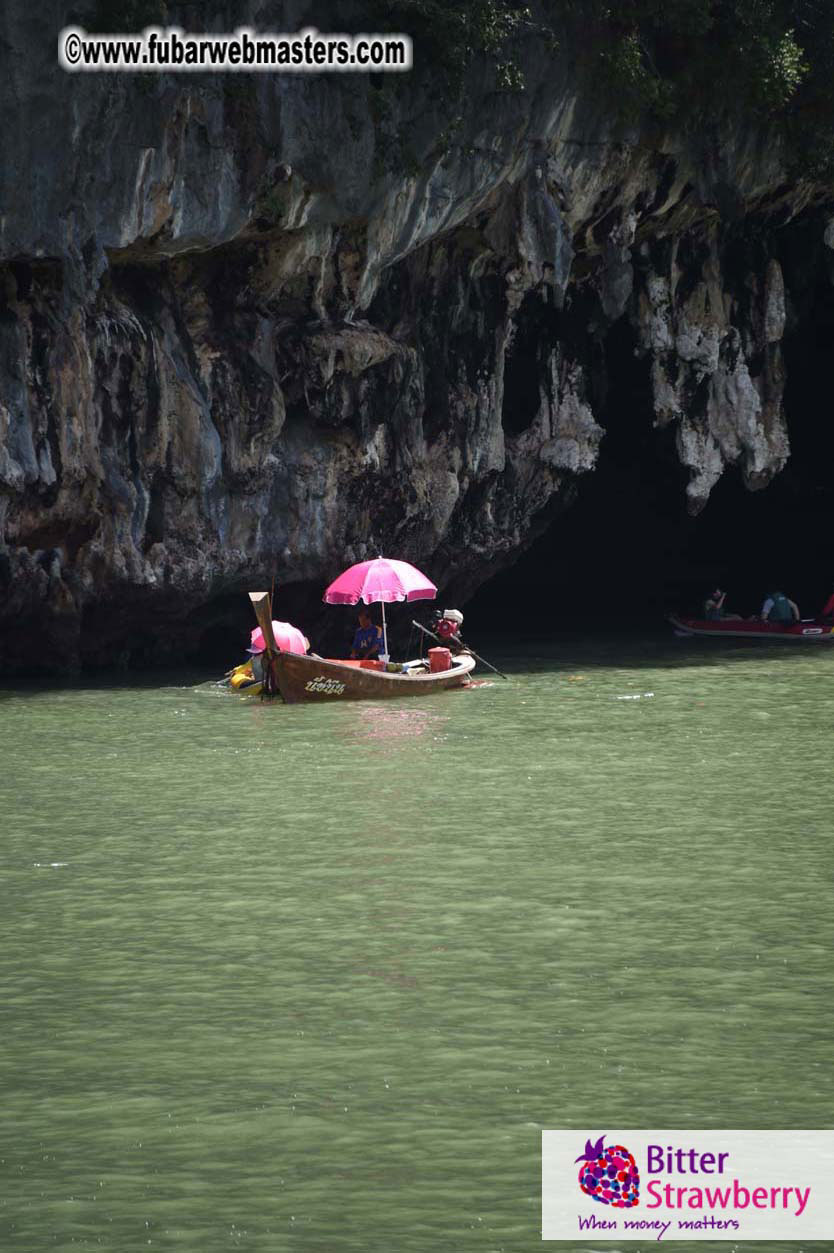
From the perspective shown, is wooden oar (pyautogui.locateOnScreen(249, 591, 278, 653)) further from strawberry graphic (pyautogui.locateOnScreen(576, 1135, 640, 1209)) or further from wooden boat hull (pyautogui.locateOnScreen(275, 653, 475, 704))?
strawberry graphic (pyautogui.locateOnScreen(576, 1135, 640, 1209))

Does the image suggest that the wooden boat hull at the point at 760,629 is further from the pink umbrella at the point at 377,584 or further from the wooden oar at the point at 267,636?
the wooden oar at the point at 267,636

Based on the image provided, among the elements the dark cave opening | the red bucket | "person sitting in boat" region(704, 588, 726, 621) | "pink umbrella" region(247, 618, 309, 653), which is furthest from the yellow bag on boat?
"person sitting in boat" region(704, 588, 726, 621)

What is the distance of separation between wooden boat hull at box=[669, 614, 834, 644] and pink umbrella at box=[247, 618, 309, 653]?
9.56 metres

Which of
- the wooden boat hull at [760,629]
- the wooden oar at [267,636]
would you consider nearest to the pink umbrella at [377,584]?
the wooden oar at [267,636]

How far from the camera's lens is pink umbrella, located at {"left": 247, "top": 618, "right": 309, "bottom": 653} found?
2343cm

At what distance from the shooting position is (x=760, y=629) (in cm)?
3086

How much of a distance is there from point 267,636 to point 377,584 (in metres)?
1.99

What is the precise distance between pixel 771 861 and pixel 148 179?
1312cm

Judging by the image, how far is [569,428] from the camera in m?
30.5

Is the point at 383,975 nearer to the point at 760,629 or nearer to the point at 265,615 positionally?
the point at 265,615

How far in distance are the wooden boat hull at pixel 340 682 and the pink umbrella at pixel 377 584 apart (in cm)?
92

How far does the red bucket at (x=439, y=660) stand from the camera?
24.0 metres

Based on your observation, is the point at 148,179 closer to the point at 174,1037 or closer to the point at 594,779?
the point at 594,779

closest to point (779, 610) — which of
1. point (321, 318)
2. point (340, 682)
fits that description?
point (321, 318)
